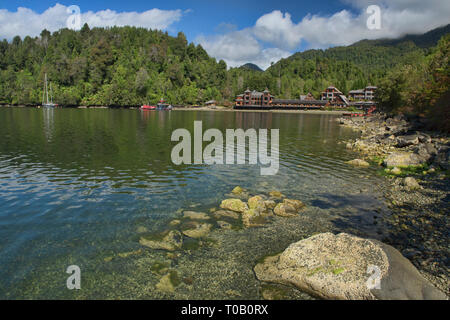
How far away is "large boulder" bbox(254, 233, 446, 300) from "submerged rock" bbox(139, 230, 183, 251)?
3.87 meters

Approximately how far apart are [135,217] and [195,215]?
3304 millimetres

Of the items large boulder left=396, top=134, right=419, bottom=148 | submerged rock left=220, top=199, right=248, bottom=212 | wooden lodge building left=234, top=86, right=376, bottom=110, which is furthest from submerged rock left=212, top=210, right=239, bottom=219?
wooden lodge building left=234, top=86, right=376, bottom=110

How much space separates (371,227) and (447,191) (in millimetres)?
8449

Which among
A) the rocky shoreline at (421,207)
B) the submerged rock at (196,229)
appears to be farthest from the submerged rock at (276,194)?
the rocky shoreline at (421,207)

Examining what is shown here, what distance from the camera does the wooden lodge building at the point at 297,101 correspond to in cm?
18600

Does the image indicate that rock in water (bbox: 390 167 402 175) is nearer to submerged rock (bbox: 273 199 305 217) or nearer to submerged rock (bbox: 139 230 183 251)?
submerged rock (bbox: 273 199 305 217)

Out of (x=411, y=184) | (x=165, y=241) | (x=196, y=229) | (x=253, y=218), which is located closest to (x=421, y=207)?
(x=411, y=184)

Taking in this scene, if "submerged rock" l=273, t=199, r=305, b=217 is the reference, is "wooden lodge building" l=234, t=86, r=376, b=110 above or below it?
above

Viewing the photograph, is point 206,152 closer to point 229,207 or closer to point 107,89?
point 229,207

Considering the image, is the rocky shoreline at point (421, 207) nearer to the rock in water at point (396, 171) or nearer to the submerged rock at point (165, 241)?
the rock in water at point (396, 171)

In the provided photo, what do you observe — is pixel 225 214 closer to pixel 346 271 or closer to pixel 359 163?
pixel 346 271

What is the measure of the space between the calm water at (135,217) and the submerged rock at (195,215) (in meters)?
0.73

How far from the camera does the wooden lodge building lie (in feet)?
610
